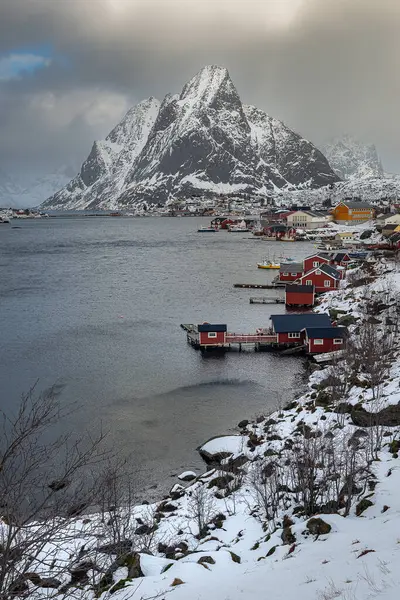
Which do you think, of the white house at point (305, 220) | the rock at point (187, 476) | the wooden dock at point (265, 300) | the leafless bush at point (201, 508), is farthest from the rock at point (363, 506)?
the white house at point (305, 220)

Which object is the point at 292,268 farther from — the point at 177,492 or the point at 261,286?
the point at 177,492

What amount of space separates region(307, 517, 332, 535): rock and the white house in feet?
309

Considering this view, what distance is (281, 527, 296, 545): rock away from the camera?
366 inches

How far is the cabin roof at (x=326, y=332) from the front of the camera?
2475cm

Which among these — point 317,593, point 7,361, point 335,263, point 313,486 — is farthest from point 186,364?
point 335,263

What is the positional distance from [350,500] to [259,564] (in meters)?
2.21

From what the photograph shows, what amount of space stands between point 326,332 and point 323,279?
580 inches

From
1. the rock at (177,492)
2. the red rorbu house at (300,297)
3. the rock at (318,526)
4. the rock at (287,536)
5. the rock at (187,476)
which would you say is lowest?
the rock at (187,476)

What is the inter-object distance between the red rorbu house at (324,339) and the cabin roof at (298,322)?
133 cm

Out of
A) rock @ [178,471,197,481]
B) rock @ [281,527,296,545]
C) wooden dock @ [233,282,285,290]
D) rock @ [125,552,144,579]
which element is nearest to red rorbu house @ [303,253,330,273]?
wooden dock @ [233,282,285,290]

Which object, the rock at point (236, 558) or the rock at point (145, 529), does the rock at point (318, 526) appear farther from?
the rock at point (145, 529)

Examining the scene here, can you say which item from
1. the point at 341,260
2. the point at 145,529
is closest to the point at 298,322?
the point at 145,529

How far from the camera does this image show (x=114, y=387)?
2162 cm

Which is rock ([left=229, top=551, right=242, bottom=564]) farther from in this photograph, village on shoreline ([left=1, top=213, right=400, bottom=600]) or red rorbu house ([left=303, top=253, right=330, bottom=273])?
red rorbu house ([left=303, top=253, right=330, bottom=273])
